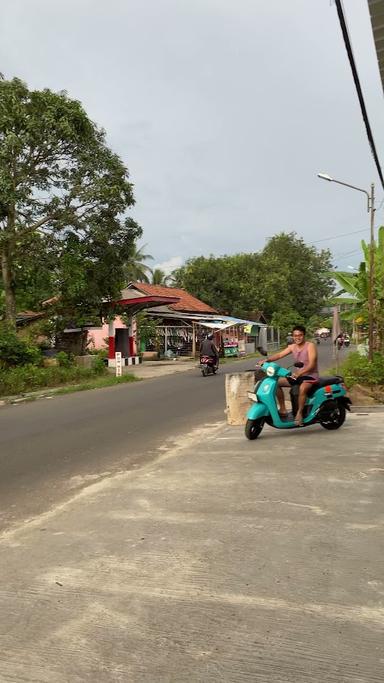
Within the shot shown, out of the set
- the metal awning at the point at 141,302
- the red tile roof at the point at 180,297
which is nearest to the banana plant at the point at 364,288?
the metal awning at the point at 141,302

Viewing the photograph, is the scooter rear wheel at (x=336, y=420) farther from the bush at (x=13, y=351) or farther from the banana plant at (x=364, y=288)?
the bush at (x=13, y=351)

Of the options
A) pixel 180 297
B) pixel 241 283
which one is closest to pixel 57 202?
pixel 180 297

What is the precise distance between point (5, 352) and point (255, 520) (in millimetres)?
14520

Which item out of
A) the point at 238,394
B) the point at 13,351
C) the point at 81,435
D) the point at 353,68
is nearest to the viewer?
the point at 353,68

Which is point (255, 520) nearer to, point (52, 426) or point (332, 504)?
point (332, 504)

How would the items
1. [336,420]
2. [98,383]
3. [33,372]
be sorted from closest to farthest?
[336,420] < [33,372] < [98,383]

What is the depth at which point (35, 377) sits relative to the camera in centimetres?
1706

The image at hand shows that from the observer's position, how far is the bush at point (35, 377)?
1609cm

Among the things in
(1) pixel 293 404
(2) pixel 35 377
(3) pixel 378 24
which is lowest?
(1) pixel 293 404

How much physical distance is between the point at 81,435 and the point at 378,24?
679 centimetres

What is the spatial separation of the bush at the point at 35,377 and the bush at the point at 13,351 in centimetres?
41

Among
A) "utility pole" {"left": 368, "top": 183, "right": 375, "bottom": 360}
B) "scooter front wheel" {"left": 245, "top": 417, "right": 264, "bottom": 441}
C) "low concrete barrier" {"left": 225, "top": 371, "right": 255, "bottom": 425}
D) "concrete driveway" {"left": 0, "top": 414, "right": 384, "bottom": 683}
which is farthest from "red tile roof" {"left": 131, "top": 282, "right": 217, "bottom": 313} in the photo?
"concrete driveway" {"left": 0, "top": 414, "right": 384, "bottom": 683}

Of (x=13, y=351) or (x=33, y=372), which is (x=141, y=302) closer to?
(x=13, y=351)

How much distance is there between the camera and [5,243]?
19.0 m
